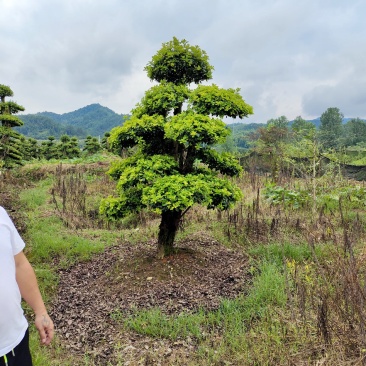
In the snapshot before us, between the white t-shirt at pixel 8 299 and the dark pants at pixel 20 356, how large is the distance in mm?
30

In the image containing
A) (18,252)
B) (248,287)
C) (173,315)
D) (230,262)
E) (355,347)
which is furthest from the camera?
(230,262)

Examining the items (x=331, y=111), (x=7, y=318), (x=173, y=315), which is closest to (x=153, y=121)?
(x=173, y=315)

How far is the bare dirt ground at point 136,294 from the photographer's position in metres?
3.17

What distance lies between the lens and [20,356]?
161 cm

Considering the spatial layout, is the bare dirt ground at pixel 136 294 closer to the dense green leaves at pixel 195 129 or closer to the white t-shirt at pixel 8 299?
the white t-shirt at pixel 8 299

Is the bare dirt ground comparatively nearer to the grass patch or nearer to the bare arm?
the grass patch

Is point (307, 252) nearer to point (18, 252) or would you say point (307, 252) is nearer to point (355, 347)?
point (355, 347)

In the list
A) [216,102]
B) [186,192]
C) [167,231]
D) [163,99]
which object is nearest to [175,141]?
[163,99]

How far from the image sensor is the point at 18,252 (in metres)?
1.72

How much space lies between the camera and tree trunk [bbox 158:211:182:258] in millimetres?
4680

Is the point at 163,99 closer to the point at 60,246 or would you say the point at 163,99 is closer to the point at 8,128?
the point at 60,246

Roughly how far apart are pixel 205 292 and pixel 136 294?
0.90 m

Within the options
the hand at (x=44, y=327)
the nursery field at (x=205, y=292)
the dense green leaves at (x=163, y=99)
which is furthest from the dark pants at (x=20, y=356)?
the dense green leaves at (x=163, y=99)

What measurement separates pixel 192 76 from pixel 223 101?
808 millimetres
